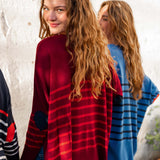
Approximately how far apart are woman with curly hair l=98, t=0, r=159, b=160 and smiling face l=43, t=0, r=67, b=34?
1.81 ft

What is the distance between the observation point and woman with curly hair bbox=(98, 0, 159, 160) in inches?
68.7

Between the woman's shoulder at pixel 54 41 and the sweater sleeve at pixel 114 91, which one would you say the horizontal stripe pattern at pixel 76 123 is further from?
the woman's shoulder at pixel 54 41

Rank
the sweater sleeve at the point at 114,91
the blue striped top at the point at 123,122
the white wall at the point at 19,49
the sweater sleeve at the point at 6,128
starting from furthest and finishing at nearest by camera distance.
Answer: the white wall at the point at 19,49
the blue striped top at the point at 123,122
the sweater sleeve at the point at 114,91
the sweater sleeve at the point at 6,128

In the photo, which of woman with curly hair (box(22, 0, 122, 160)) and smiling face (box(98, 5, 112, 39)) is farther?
smiling face (box(98, 5, 112, 39))

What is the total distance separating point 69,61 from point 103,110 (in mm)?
418

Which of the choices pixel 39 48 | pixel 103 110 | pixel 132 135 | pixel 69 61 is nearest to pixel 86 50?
pixel 69 61

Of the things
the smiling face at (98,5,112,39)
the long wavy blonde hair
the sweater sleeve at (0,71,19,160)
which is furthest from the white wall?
the long wavy blonde hair

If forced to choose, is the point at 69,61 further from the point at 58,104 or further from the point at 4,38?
the point at 4,38

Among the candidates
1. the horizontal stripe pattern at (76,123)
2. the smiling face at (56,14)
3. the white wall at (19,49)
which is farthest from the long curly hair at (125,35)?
the white wall at (19,49)

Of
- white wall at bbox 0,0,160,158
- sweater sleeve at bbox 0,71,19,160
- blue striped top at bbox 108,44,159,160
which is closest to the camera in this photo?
sweater sleeve at bbox 0,71,19,160

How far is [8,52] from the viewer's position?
1.93m

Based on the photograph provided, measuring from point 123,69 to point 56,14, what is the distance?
73 centimetres

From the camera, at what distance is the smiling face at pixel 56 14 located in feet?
4.11

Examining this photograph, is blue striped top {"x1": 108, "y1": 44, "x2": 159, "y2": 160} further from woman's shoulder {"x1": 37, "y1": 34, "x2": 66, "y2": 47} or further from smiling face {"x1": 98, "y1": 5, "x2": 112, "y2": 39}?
woman's shoulder {"x1": 37, "y1": 34, "x2": 66, "y2": 47}
